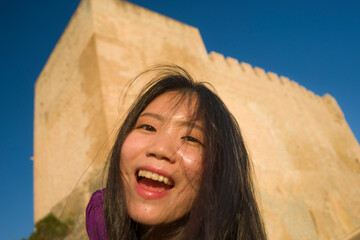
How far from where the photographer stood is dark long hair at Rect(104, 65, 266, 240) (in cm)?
94

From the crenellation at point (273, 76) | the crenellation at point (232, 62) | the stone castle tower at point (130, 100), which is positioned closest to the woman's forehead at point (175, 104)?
the stone castle tower at point (130, 100)

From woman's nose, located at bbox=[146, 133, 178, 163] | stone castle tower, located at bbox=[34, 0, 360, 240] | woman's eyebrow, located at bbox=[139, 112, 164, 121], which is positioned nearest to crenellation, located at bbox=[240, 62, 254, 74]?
stone castle tower, located at bbox=[34, 0, 360, 240]

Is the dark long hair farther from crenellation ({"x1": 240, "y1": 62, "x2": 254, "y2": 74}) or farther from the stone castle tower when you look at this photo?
crenellation ({"x1": 240, "y1": 62, "x2": 254, "y2": 74})

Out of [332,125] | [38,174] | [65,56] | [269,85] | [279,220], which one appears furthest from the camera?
[332,125]

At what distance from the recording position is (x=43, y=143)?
6727 millimetres

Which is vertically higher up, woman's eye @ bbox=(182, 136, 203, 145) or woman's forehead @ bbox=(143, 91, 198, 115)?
woman's forehead @ bbox=(143, 91, 198, 115)

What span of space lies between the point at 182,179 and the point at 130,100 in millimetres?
3850

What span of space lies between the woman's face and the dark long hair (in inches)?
1.8

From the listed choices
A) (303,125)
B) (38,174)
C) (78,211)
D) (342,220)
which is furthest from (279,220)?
(38,174)

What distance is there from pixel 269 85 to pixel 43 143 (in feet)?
24.2

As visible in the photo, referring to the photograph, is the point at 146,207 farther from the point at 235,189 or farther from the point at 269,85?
the point at 269,85

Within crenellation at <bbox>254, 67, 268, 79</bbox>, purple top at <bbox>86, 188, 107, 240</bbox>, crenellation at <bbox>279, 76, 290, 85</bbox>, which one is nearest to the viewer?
purple top at <bbox>86, 188, 107, 240</bbox>

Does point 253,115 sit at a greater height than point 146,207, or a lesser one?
greater

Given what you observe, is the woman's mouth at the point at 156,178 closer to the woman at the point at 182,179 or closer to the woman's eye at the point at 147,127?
the woman at the point at 182,179
